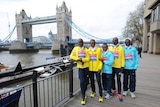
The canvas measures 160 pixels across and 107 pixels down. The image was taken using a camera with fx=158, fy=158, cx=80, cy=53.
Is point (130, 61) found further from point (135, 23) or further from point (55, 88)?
point (135, 23)

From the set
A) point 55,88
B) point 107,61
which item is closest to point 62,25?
point 55,88

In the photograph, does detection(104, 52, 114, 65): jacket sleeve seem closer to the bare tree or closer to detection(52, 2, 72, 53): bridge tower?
the bare tree

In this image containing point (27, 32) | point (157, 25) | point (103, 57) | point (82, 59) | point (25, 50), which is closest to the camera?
point (82, 59)

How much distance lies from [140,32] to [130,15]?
4630mm

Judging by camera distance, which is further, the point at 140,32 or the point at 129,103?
the point at 140,32

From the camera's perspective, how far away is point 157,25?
1662 centimetres

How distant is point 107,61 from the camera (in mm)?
3654

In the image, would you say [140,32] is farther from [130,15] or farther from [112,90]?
[112,90]

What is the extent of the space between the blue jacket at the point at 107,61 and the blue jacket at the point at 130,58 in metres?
0.45

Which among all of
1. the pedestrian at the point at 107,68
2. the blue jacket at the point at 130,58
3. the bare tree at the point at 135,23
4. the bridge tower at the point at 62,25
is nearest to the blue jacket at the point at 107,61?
the pedestrian at the point at 107,68

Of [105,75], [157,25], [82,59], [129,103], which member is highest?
[157,25]

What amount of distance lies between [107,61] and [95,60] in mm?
310

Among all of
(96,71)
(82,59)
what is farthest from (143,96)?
(82,59)

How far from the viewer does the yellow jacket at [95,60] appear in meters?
3.52
